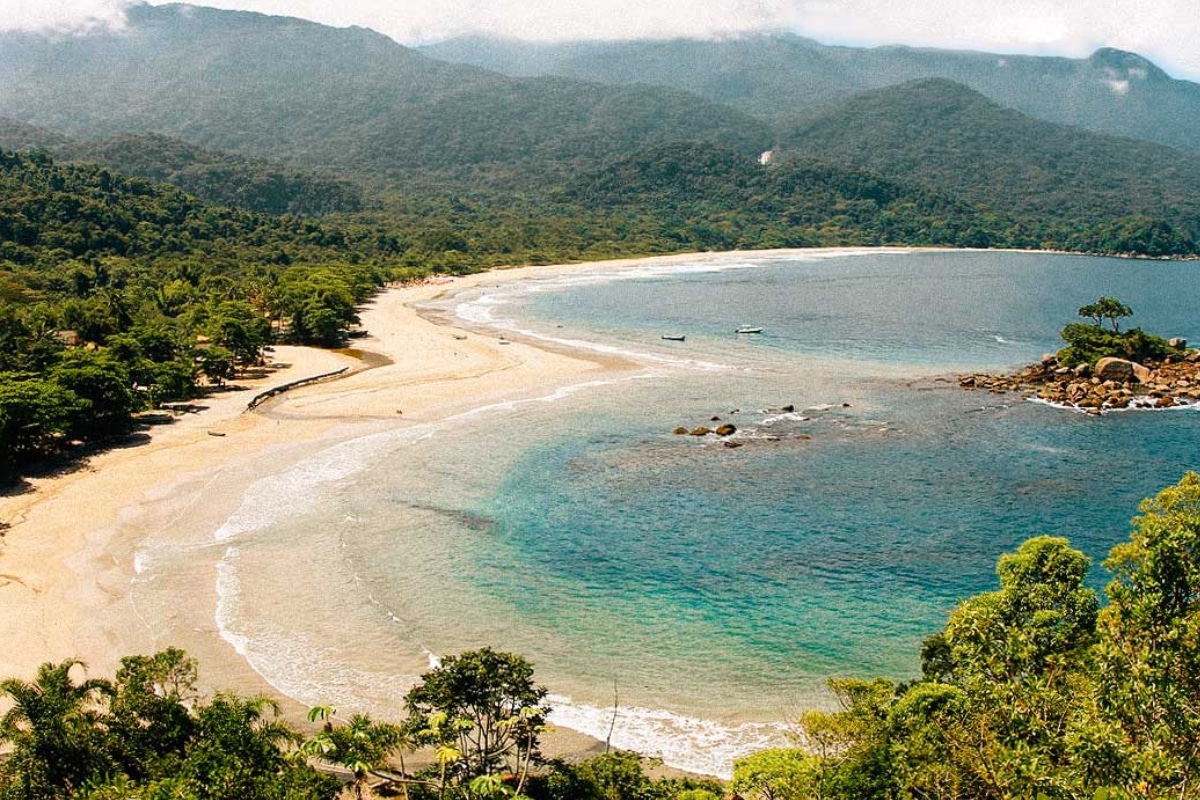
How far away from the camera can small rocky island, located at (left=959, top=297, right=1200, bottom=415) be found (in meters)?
56.5

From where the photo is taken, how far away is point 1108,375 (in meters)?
60.5

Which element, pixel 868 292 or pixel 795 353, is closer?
pixel 795 353

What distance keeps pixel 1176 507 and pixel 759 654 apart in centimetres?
1252

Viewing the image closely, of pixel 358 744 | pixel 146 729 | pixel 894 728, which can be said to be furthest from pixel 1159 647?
pixel 146 729

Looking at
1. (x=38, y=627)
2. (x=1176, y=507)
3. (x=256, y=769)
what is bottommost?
(x=38, y=627)

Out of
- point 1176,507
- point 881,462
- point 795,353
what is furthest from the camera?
point 795,353

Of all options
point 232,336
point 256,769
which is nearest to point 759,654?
point 256,769

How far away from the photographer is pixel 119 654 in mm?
24562

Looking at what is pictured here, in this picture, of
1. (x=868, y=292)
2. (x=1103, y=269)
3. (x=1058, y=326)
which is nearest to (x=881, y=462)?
(x=1058, y=326)

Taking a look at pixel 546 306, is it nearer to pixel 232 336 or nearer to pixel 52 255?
pixel 232 336

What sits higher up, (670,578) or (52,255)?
(52,255)

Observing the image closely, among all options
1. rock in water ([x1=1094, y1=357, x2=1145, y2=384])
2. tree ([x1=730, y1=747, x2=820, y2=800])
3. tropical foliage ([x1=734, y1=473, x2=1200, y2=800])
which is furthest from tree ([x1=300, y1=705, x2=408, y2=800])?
rock in water ([x1=1094, y1=357, x2=1145, y2=384])

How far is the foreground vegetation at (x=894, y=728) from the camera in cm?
1191

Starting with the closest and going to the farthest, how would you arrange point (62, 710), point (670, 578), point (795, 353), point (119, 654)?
point (62, 710) → point (119, 654) → point (670, 578) → point (795, 353)
